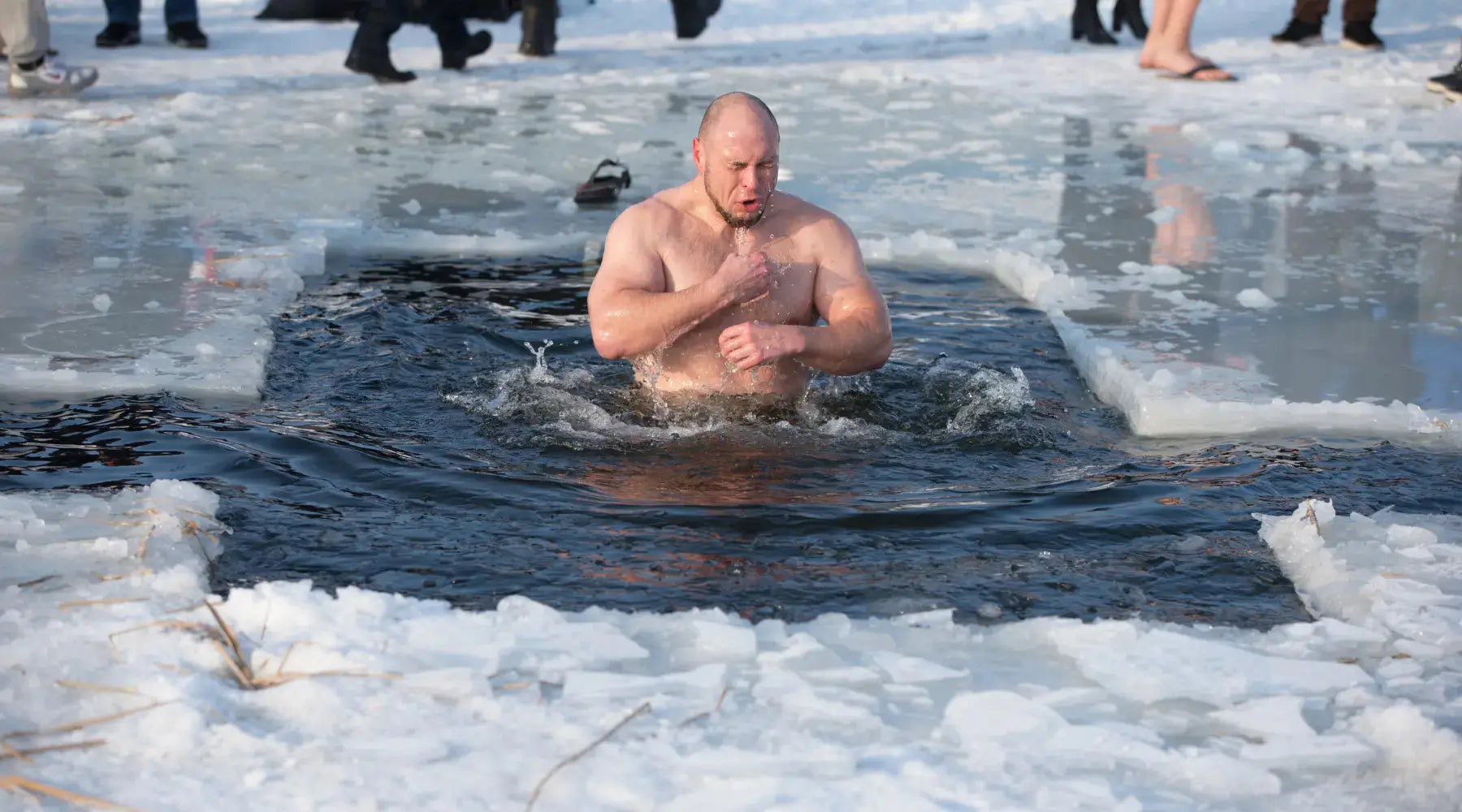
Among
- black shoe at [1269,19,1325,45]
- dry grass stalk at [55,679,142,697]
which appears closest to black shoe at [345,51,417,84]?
black shoe at [1269,19,1325,45]

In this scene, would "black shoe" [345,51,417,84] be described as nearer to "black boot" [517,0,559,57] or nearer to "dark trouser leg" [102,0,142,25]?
"black boot" [517,0,559,57]

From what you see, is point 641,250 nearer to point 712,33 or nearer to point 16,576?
point 16,576

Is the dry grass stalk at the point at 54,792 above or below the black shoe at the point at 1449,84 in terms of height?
below

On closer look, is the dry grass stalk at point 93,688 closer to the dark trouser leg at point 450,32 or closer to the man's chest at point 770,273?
the man's chest at point 770,273

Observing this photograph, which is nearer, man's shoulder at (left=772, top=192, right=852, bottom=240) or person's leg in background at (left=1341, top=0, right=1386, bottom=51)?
man's shoulder at (left=772, top=192, right=852, bottom=240)

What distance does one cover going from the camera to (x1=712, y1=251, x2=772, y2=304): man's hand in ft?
13.8

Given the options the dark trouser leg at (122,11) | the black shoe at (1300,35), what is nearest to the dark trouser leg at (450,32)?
the dark trouser leg at (122,11)

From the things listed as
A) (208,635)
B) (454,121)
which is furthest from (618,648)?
(454,121)

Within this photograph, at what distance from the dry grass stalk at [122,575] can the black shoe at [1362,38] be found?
11.4 m

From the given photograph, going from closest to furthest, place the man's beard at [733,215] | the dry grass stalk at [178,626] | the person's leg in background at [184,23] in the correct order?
the dry grass stalk at [178,626]
the man's beard at [733,215]
the person's leg in background at [184,23]

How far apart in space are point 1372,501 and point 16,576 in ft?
10.3

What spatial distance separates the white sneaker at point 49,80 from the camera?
9.16m

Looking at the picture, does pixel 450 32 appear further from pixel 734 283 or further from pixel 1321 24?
pixel 734 283

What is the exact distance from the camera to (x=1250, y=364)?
4910mm
